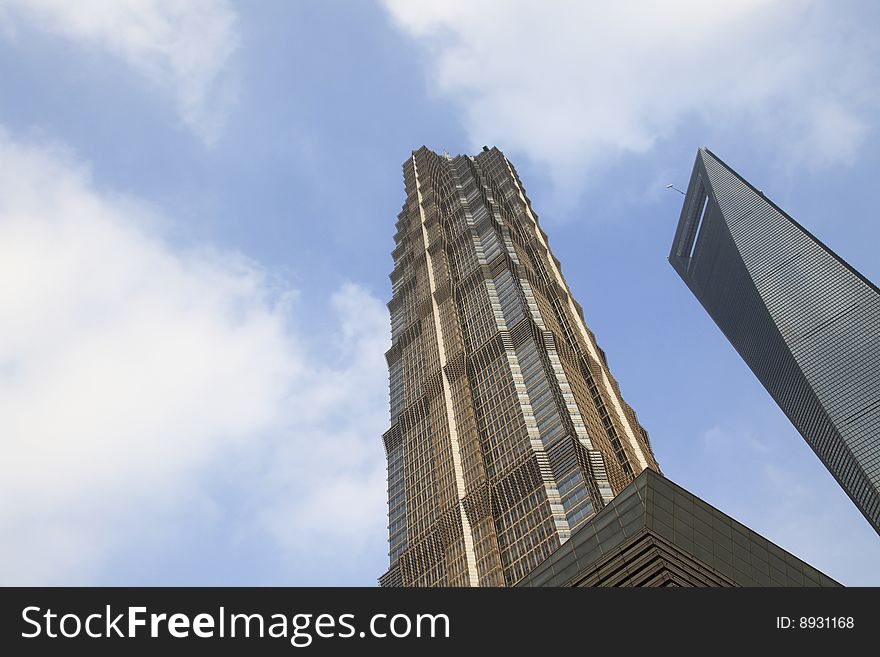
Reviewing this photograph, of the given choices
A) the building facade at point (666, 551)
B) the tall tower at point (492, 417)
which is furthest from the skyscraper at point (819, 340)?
the building facade at point (666, 551)

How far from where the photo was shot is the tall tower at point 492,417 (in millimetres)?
107188

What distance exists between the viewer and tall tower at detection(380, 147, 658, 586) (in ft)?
352

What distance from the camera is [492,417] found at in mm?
129375

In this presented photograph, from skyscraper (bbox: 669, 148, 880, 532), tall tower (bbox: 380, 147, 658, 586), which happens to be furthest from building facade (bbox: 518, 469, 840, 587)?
skyscraper (bbox: 669, 148, 880, 532)

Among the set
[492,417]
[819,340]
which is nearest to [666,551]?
[492,417]

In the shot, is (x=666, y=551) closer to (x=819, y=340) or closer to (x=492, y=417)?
(x=492, y=417)

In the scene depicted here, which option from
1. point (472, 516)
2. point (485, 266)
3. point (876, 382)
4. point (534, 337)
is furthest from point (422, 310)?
point (876, 382)

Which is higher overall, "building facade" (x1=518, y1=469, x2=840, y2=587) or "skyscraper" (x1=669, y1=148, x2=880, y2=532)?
"skyscraper" (x1=669, y1=148, x2=880, y2=532)

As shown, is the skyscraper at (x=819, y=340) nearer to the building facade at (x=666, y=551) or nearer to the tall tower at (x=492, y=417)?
the tall tower at (x=492, y=417)

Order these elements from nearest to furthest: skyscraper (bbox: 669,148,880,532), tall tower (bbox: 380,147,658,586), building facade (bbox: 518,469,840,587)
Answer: building facade (bbox: 518,469,840,587)
tall tower (bbox: 380,147,658,586)
skyscraper (bbox: 669,148,880,532)

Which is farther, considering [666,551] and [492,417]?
[492,417]

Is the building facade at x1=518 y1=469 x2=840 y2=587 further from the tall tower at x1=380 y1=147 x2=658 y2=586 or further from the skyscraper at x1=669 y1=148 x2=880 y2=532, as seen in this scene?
the skyscraper at x1=669 y1=148 x2=880 y2=532
